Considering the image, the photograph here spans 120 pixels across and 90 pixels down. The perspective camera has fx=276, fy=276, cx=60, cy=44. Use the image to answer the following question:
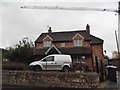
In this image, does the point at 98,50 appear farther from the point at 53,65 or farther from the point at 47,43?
the point at 53,65

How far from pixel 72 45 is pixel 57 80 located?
25551 mm

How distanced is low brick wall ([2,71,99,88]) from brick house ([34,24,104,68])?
62.8 feet

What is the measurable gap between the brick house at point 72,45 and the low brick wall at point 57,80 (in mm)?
19146

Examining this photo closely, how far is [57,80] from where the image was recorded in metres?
21.9

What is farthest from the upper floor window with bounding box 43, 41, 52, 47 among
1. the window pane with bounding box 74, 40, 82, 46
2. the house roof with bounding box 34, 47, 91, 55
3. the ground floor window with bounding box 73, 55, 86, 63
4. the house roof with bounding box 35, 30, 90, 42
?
the ground floor window with bounding box 73, 55, 86, 63

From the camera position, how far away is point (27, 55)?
46.2 metres

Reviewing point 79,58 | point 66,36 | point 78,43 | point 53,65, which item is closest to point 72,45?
point 78,43

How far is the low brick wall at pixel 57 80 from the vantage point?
21.8 metres

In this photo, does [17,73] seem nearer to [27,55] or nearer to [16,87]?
[16,87]

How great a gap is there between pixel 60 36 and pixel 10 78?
28.3 metres

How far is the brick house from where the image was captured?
1698 inches

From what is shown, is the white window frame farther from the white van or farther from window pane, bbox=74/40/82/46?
the white van

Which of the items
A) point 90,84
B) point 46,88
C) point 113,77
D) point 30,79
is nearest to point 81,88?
point 90,84

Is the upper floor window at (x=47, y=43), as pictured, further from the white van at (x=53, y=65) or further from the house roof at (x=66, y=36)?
the white van at (x=53, y=65)
